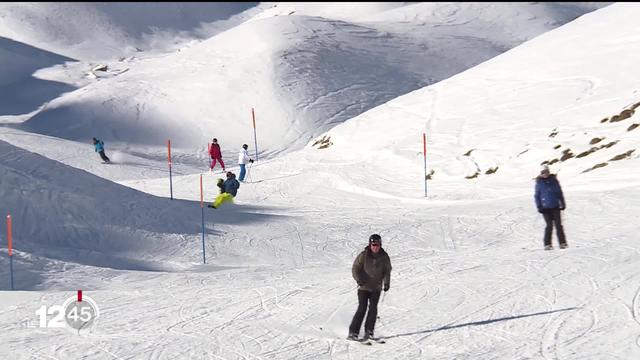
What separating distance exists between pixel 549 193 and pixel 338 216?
336 inches

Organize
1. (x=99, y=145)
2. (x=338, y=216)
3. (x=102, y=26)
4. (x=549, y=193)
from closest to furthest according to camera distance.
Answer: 1. (x=549, y=193)
2. (x=338, y=216)
3. (x=99, y=145)
4. (x=102, y=26)

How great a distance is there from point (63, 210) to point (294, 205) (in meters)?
7.66

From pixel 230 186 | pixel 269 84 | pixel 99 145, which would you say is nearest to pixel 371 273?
pixel 230 186

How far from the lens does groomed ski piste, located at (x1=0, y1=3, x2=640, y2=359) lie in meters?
10.6

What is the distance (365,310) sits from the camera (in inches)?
386

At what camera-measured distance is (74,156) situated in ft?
118

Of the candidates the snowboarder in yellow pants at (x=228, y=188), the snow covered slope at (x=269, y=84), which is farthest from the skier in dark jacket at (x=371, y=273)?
the snow covered slope at (x=269, y=84)

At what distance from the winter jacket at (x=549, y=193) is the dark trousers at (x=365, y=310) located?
547 cm

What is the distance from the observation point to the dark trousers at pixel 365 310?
31.7 feet

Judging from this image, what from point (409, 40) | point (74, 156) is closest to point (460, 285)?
point (74, 156)

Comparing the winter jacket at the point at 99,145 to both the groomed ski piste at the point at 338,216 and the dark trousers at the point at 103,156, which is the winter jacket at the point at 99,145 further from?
the groomed ski piste at the point at 338,216

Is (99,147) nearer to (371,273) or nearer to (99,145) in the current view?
(99,145)

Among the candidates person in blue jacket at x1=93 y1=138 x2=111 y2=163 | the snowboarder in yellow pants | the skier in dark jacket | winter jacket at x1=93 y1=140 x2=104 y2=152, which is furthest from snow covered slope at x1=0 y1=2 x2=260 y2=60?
the skier in dark jacket

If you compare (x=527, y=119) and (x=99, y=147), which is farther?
(x=99, y=147)
